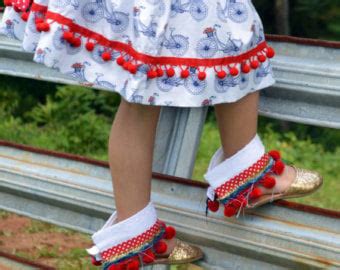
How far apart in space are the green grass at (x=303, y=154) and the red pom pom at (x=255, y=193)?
70.7 inches

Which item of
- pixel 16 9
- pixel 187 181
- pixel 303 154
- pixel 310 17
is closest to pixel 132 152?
pixel 187 181

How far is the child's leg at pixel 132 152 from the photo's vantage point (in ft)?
8.54

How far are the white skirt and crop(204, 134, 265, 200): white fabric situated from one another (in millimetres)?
178

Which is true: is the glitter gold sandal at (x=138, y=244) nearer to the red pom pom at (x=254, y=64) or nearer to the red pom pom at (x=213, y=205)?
the red pom pom at (x=213, y=205)

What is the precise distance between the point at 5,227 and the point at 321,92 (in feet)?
7.01

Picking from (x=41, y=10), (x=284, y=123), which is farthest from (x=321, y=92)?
(x=284, y=123)

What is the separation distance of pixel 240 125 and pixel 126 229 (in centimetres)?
44

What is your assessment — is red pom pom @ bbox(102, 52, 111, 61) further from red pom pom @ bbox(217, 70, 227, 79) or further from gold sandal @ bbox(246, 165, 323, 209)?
gold sandal @ bbox(246, 165, 323, 209)

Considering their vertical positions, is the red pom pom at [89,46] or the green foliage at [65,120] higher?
the red pom pom at [89,46]

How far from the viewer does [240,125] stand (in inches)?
103

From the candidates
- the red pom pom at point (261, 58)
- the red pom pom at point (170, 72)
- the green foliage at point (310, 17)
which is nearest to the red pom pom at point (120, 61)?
the red pom pom at point (170, 72)

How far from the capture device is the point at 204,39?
249 centimetres

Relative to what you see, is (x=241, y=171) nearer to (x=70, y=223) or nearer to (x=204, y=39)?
(x=204, y=39)

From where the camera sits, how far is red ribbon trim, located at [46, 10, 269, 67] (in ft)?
8.14
